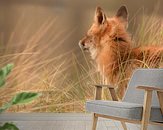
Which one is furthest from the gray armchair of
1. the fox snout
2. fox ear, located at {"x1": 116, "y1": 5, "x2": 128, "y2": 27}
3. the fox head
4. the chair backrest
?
fox ear, located at {"x1": 116, "y1": 5, "x2": 128, "y2": 27}

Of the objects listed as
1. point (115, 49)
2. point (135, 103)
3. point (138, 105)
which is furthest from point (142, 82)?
point (115, 49)

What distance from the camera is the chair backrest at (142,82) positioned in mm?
3315

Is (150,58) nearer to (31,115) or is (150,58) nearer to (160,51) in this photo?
(160,51)

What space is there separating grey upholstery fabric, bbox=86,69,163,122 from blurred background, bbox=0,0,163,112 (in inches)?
33.1

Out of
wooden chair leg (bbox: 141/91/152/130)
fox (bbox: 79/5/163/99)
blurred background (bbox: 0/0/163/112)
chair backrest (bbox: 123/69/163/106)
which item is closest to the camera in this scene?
wooden chair leg (bbox: 141/91/152/130)

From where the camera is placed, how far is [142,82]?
3.50 metres

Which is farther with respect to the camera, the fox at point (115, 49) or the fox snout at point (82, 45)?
the fox snout at point (82, 45)

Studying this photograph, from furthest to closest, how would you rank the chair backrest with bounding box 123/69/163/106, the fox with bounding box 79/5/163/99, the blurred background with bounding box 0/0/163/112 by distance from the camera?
the blurred background with bounding box 0/0/163/112, the fox with bounding box 79/5/163/99, the chair backrest with bounding box 123/69/163/106

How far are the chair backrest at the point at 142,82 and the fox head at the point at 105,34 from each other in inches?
33.0

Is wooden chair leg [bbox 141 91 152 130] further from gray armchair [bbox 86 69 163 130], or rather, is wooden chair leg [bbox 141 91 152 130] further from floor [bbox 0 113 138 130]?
floor [bbox 0 113 138 130]

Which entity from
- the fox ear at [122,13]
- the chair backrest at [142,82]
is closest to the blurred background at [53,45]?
the fox ear at [122,13]

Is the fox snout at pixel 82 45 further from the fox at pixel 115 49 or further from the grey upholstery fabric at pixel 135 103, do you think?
the grey upholstery fabric at pixel 135 103

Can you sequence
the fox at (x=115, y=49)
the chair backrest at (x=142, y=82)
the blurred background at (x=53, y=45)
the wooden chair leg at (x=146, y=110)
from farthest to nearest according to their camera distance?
1. the blurred background at (x=53, y=45)
2. the fox at (x=115, y=49)
3. the chair backrest at (x=142, y=82)
4. the wooden chair leg at (x=146, y=110)

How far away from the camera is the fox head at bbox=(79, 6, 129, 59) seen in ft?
14.1
